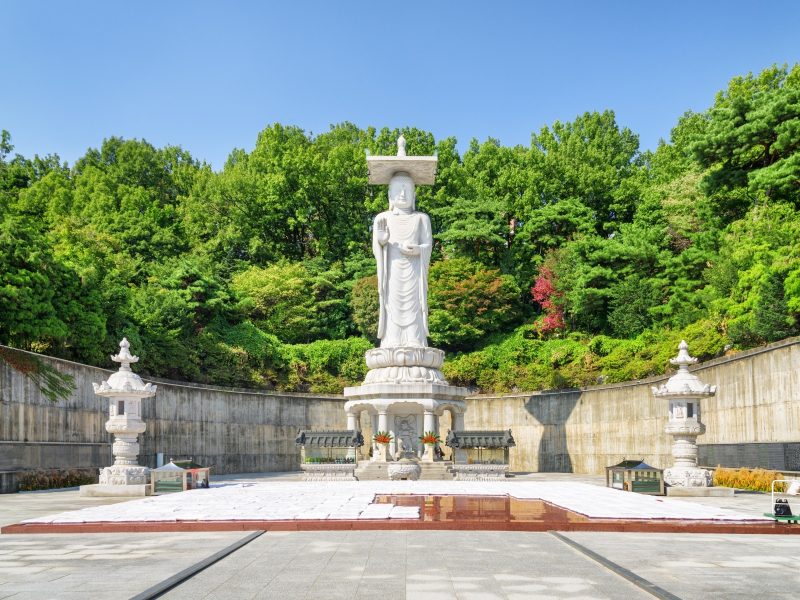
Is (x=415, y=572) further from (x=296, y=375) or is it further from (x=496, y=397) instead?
(x=296, y=375)

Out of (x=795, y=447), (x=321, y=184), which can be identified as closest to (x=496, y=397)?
(x=795, y=447)

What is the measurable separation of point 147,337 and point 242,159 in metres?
27.7

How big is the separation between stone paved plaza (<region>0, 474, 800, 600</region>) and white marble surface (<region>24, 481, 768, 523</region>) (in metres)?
1.82

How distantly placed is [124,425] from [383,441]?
28.8 ft

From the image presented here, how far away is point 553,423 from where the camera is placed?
34531 millimetres

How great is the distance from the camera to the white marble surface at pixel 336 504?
45.4 ft

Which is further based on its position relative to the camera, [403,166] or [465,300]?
[465,300]

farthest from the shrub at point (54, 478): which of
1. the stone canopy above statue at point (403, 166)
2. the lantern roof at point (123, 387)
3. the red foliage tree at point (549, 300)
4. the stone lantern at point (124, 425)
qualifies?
the red foliage tree at point (549, 300)

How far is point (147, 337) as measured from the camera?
107 ft

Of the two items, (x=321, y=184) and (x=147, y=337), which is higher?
(x=321, y=184)

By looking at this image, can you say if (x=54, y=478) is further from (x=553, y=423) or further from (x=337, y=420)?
(x=553, y=423)

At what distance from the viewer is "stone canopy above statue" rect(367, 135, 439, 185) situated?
3005 cm

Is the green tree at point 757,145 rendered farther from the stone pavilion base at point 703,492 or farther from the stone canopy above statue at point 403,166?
the stone pavilion base at point 703,492

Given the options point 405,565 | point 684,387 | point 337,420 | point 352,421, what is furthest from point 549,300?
point 405,565
